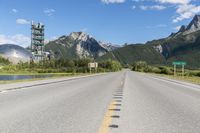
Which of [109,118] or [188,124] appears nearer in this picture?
[188,124]

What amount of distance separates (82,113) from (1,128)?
3.33m

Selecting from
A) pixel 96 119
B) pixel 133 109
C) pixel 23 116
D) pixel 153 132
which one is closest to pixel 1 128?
pixel 23 116

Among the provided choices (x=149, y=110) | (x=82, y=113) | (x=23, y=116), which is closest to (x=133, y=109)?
(x=149, y=110)

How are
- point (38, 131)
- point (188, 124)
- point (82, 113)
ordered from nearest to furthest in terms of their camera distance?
1. point (38, 131)
2. point (188, 124)
3. point (82, 113)

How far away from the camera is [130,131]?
7867 millimetres

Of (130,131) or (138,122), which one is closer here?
(130,131)

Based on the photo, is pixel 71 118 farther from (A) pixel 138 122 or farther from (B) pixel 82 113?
(A) pixel 138 122

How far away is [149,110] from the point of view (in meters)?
11.9

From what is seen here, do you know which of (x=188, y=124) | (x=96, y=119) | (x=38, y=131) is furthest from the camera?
(x=96, y=119)

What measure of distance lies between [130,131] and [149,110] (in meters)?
4.15

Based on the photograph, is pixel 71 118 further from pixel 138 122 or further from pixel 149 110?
pixel 149 110

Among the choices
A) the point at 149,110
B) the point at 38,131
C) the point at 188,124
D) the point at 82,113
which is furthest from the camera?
the point at 149,110

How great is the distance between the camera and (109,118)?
9891 mm

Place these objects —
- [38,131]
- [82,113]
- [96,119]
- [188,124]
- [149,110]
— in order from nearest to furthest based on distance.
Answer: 1. [38,131]
2. [188,124]
3. [96,119]
4. [82,113]
5. [149,110]
